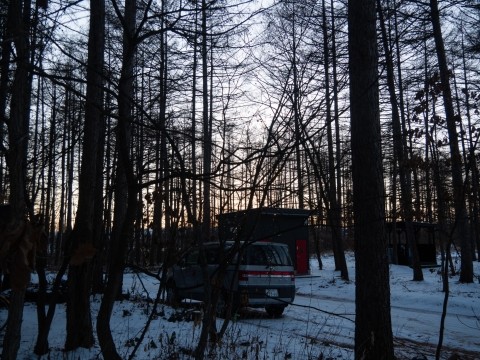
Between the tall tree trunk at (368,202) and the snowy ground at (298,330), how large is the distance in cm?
55

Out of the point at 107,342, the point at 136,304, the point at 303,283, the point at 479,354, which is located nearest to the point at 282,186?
A: the point at 107,342

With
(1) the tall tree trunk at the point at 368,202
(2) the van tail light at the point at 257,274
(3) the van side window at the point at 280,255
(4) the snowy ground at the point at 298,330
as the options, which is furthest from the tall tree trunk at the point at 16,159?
(3) the van side window at the point at 280,255

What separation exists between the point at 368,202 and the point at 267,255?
215 inches

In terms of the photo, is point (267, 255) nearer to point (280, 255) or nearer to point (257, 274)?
point (257, 274)

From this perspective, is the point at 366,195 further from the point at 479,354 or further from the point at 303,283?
the point at 303,283

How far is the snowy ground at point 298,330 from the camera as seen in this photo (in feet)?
19.8

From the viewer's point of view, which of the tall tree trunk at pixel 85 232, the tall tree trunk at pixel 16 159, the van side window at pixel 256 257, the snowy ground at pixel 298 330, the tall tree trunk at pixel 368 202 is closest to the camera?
the tall tree trunk at pixel 16 159

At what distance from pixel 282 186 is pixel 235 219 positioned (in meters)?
0.56

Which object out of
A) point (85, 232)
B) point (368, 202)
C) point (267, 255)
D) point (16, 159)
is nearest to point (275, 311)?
point (267, 255)

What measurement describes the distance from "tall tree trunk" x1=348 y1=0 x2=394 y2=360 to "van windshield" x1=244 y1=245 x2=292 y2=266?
514 cm

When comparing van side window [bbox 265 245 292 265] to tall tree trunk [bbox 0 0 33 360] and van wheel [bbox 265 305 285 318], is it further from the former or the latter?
tall tree trunk [bbox 0 0 33 360]

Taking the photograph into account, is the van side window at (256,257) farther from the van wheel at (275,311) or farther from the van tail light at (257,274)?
the van wheel at (275,311)

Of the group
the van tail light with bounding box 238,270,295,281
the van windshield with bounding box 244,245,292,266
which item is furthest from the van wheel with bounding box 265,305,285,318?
the van windshield with bounding box 244,245,292,266

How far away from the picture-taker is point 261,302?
10.8 metres
